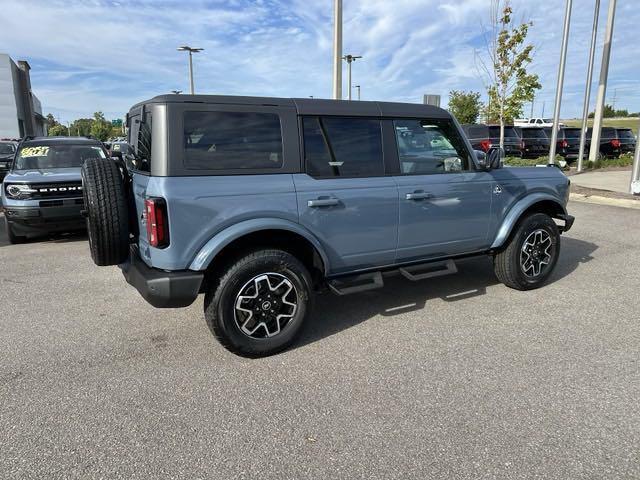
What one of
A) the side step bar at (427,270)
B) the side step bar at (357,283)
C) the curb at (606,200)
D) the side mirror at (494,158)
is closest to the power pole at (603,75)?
the curb at (606,200)

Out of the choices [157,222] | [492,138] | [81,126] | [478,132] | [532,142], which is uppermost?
[81,126]

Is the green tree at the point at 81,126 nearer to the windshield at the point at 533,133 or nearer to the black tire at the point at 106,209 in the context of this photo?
the windshield at the point at 533,133

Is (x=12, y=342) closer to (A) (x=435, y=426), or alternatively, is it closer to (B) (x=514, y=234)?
(A) (x=435, y=426)

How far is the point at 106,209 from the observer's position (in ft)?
11.4

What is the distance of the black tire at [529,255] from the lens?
478 cm

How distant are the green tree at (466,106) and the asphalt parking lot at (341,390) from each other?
38559 mm

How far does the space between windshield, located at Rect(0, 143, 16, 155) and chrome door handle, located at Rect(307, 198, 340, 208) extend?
1660cm

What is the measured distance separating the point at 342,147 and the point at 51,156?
21.8 ft

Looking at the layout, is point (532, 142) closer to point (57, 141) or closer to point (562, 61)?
point (562, 61)

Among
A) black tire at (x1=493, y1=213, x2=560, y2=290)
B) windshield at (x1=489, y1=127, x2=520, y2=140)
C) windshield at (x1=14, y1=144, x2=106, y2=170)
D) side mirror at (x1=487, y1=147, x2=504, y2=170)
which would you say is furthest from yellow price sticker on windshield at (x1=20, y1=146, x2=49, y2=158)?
windshield at (x1=489, y1=127, x2=520, y2=140)

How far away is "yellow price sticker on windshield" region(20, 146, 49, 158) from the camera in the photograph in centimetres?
812

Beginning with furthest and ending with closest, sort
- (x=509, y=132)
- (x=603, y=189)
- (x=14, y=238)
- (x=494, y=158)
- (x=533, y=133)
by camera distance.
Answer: (x=533, y=133) → (x=509, y=132) → (x=603, y=189) → (x=14, y=238) → (x=494, y=158)

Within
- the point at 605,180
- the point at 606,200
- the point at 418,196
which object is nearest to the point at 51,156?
the point at 418,196

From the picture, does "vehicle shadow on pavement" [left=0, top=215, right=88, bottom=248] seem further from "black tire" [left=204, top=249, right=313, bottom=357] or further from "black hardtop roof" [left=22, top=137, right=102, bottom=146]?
"black tire" [left=204, top=249, right=313, bottom=357]
